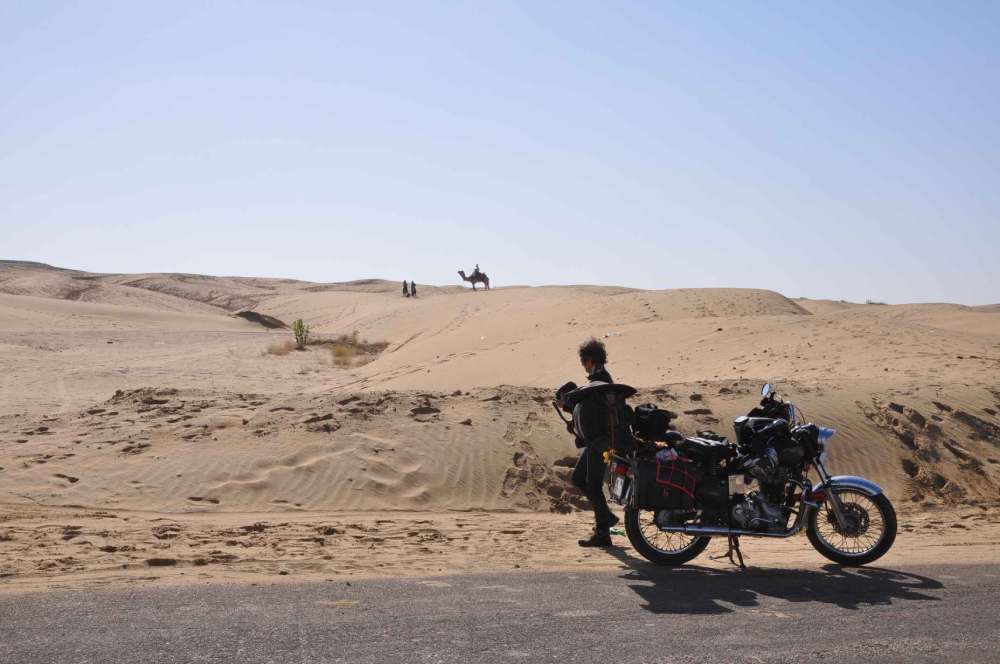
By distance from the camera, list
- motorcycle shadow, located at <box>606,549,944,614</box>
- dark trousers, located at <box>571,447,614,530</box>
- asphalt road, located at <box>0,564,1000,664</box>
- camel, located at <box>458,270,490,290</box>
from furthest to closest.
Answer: camel, located at <box>458,270,490,290</box> < dark trousers, located at <box>571,447,614,530</box> < motorcycle shadow, located at <box>606,549,944,614</box> < asphalt road, located at <box>0,564,1000,664</box>

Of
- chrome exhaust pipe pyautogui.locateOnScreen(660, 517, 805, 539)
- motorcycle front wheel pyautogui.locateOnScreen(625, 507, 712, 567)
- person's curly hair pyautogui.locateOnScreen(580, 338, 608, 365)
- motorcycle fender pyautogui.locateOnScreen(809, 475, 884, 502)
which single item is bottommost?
motorcycle front wheel pyautogui.locateOnScreen(625, 507, 712, 567)

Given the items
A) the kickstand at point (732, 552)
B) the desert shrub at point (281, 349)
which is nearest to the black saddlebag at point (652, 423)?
the kickstand at point (732, 552)

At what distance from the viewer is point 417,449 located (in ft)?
37.7

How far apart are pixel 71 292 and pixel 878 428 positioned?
61.8 metres

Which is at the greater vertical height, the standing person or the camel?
the camel

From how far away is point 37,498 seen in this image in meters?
9.70

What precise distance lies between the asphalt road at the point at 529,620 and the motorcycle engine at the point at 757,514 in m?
0.45

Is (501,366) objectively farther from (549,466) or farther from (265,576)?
(265,576)

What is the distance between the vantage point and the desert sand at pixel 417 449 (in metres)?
7.88

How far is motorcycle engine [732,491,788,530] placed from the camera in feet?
24.2

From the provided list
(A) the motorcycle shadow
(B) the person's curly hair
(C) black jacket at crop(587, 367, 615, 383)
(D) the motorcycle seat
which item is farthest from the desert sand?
(B) the person's curly hair

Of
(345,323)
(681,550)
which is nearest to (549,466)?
(681,550)

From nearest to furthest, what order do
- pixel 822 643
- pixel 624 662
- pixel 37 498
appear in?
pixel 624 662, pixel 822 643, pixel 37 498

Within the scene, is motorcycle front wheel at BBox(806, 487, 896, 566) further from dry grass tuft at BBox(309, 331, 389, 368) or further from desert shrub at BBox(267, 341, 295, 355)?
desert shrub at BBox(267, 341, 295, 355)
